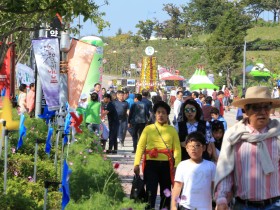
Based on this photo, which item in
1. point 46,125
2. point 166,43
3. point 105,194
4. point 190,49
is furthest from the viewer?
point 166,43

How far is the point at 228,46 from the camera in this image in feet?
265

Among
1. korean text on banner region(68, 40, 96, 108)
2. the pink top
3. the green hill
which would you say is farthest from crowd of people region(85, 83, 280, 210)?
the green hill

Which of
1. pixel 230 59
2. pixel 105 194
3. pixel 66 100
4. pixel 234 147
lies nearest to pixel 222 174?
pixel 234 147

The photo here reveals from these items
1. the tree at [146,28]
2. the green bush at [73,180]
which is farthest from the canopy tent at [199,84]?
the tree at [146,28]

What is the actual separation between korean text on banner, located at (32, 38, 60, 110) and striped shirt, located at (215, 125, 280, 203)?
33.7ft

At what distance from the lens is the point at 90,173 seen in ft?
34.1

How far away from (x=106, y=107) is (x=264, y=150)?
1365 centimetres

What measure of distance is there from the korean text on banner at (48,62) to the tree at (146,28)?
371 feet

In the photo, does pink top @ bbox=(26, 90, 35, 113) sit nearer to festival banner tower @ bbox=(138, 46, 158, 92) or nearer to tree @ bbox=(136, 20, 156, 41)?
festival banner tower @ bbox=(138, 46, 158, 92)

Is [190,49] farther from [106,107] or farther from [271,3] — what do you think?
[106,107]

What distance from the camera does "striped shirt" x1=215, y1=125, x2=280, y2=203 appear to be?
540cm

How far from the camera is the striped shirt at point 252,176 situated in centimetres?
540

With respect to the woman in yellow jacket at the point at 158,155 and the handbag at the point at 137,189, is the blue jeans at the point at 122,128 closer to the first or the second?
the woman in yellow jacket at the point at 158,155

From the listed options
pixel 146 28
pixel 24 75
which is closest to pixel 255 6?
pixel 146 28
